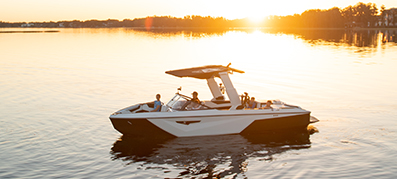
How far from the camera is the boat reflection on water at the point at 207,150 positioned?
13.7 meters

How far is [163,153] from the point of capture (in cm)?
1517

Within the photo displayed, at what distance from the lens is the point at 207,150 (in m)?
15.3

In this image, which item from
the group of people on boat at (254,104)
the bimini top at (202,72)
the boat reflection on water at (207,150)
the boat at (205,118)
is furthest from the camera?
the group of people on boat at (254,104)

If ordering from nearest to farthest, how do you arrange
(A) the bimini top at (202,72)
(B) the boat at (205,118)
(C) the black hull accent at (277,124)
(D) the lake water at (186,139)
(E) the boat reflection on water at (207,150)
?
(D) the lake water at (186,139)
(E) the boat reflection on water at (207,150)
(B) the boat at (205,118)
(A) the bimini top at (202,72)
(C) the black hull accent at (277,124)

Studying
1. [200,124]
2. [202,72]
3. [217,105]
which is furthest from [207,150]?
[202,72]

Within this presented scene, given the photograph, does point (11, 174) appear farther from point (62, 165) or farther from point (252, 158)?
point (252, 158)

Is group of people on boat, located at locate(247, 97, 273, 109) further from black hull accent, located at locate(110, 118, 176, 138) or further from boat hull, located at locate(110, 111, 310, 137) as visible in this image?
black hull accent, located at locate(110, 118, 176, 138)

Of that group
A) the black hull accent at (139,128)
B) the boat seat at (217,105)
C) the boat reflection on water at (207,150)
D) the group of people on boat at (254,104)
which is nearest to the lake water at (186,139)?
Result: the boat reflection on water at (207,150)

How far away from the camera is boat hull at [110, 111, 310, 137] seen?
1619 cm

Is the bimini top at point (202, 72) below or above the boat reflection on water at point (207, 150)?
above

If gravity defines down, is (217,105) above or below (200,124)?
above

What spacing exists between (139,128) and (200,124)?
261 cm

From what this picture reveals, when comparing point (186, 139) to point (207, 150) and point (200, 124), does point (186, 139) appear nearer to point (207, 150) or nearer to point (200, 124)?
point (200, 124)

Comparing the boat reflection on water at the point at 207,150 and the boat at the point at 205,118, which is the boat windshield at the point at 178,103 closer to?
the boat at the point at 205,118
